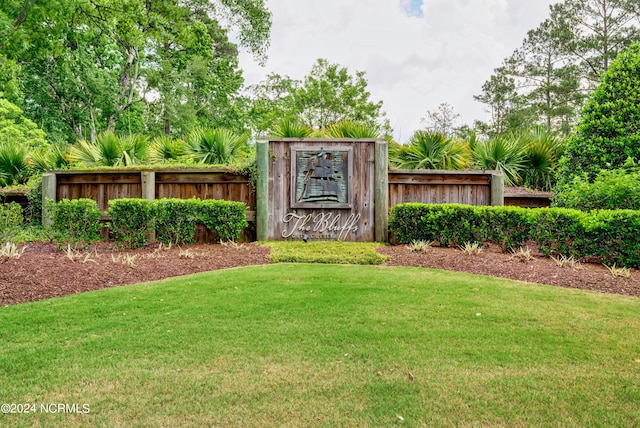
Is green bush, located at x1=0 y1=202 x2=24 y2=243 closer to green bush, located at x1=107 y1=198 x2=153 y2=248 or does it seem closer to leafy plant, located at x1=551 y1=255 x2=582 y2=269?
green bush, located at x1=107 y1=198 x2=153 y2=248

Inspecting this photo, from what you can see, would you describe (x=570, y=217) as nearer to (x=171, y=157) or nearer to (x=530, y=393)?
(x=530, y=393)

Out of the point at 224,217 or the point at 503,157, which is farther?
the point at 503,157

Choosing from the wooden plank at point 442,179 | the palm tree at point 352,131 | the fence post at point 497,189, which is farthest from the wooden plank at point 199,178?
the fence post at point 497,189

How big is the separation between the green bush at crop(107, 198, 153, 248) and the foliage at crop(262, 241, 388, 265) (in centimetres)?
206

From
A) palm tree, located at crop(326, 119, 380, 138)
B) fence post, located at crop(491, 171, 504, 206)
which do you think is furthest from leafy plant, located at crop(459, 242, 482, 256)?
palm tree, located at crop(326, 119, 380, 138)

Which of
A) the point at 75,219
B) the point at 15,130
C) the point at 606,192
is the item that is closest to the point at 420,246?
the point at 606,192

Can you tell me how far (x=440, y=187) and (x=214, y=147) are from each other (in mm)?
5212

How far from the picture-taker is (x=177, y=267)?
5312mm

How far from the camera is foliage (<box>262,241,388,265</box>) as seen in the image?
229 inches

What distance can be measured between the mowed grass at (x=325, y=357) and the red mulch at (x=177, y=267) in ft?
1.63

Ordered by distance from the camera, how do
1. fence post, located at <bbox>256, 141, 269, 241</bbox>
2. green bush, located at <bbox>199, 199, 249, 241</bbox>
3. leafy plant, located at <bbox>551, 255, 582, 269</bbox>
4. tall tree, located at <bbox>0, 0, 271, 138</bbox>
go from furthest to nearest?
tall tree, located at <bbox>0, 0, 271, 138</bbox>, fence post, located at <bbox>256, 141, 269, 241</bbox>, green bush, located at <bbox>199, 199, 249, 241</bbox>, leafy plant, located at <bbox>551, 255, 582, 269</bbox>

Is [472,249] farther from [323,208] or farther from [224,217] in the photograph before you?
[224,217]

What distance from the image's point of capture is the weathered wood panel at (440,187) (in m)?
8.01

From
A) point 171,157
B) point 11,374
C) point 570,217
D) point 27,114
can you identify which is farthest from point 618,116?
point 27,114
